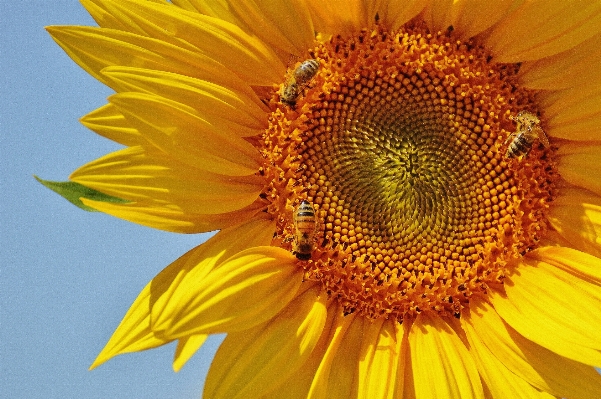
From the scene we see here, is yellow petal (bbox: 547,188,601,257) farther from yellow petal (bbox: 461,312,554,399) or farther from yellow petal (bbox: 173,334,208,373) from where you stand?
yellow petal (bbox: 173,334,208,373)

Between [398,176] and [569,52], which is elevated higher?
[569,52]

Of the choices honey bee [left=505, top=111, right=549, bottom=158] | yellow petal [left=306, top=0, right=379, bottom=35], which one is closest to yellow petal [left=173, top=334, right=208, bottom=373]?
yellow petal [left=306, top=0, right=379, bottom=35]

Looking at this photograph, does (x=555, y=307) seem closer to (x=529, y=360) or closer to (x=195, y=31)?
(x=529, y=360)

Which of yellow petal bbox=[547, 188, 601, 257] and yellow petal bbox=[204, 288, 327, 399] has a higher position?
yellow petal bbox=[547, 188, 601, 257]

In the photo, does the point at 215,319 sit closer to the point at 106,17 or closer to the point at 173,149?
→ the point at 173,149

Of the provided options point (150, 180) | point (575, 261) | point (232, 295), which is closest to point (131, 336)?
point (232, 295)

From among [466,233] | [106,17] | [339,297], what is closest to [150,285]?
[339,297]
